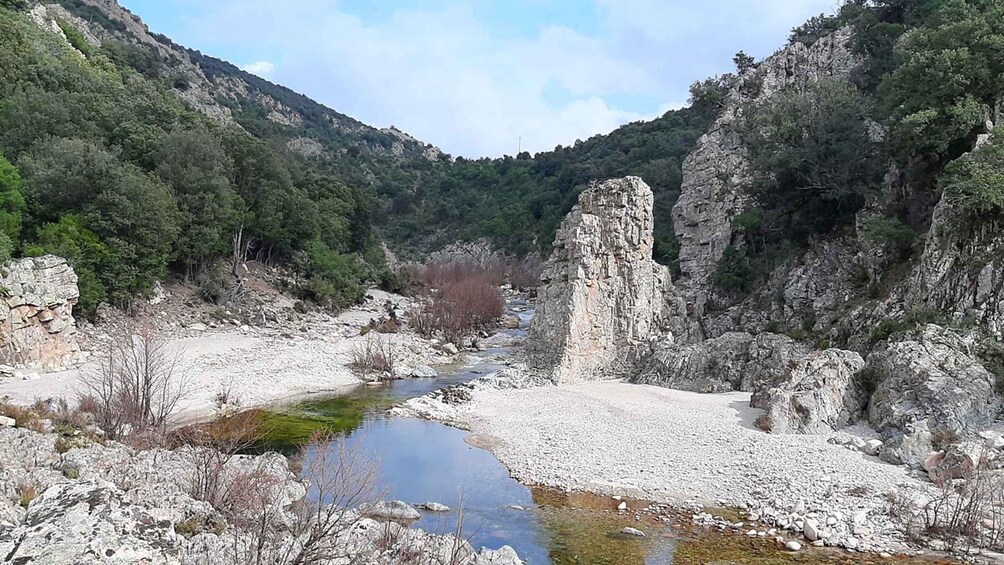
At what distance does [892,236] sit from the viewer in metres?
25.2

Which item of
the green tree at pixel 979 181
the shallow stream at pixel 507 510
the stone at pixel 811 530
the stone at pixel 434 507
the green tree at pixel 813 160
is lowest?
the stone at pixel 434 507

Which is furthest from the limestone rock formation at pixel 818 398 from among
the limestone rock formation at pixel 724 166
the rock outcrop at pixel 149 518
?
the limestone rock formation at pixel 724 166

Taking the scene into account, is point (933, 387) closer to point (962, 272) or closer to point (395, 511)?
point (962, 272)

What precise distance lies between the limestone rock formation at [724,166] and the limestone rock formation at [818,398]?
17580mm

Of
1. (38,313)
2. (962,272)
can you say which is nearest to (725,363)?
(962,272)

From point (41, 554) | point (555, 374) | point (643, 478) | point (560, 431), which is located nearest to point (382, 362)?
point (555, 374)

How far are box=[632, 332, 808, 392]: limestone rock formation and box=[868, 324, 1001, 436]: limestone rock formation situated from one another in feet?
14.1

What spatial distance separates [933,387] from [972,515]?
6.23 metres

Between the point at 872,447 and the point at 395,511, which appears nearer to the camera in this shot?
the point at 395,511

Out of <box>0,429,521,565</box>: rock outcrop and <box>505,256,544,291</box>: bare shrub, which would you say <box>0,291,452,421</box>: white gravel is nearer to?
<box>0,429,521,565</box>: rock outcrop

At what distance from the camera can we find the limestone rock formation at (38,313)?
2455cm

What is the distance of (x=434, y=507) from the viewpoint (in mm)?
15008

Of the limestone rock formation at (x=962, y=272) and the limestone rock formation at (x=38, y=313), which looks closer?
the limestone rock formation at (x=962, y=272)

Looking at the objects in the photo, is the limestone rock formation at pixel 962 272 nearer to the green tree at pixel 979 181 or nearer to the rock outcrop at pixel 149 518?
the green tree at pixel 979 181
